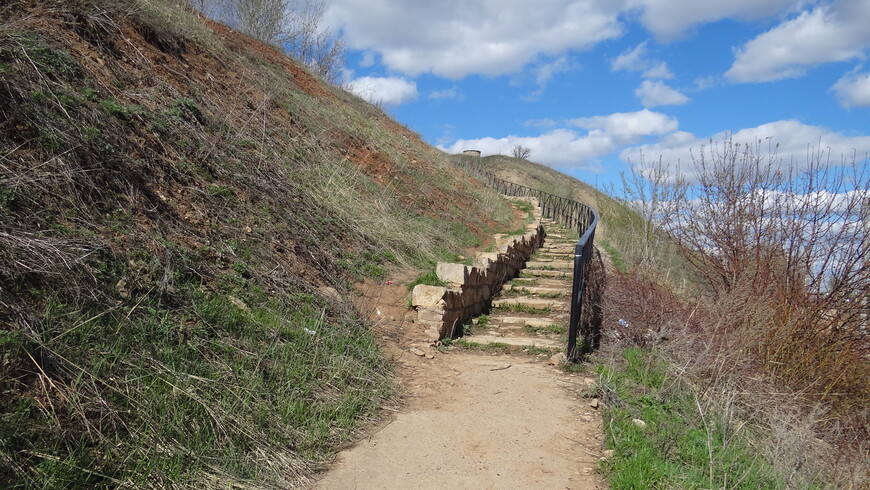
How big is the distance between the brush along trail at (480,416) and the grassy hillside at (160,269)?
339 mm

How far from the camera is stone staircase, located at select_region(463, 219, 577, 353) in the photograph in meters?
6.79

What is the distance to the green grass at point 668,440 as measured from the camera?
11.4 feet

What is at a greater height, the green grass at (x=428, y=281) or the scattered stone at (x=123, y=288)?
the scattered stone at (x=123, y=288)

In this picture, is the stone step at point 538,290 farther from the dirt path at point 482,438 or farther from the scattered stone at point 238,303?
the scattered stone at point 238,303

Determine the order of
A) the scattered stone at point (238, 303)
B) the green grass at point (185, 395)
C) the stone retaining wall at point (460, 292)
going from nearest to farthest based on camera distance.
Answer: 1. the green grass at point (185, 395)
2. the scattered stone at point (238, 303)
3. the stone retaining wall at point (460, 292)

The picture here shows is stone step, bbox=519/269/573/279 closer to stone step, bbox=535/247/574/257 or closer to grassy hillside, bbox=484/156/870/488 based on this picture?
grassy hillside, bbox=484/156/870/488

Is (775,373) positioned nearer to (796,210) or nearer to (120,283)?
(796,210)

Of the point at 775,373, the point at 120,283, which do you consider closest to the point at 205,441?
the point at 120,283

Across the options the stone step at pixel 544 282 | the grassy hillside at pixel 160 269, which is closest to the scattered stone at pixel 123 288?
the grassy hillside at pixel 160 269

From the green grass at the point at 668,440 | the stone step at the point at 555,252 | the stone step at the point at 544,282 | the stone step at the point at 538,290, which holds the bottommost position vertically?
the green grass at the point at 668,440

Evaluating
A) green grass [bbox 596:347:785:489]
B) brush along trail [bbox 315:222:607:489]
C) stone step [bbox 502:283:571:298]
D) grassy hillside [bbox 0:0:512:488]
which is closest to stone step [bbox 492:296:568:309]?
stone step [bbox 502:283:571:298]

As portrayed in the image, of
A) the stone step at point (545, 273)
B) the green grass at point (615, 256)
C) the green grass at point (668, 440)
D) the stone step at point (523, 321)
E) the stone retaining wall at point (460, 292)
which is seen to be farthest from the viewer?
the green grass at point (615, 256)

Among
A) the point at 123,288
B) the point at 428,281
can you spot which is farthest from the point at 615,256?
the point at 123,288

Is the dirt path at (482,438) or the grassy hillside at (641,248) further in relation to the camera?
the grassy hillside at (641,248)
